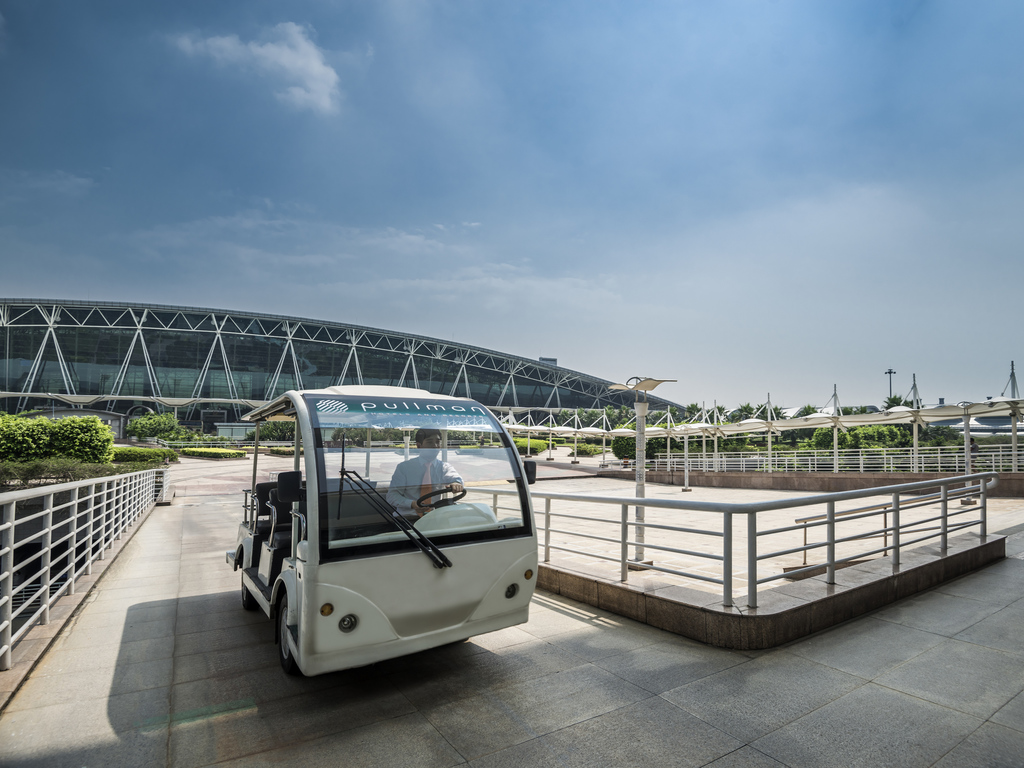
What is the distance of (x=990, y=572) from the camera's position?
659 centimetres

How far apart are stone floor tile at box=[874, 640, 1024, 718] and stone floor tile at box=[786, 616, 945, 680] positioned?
0.09m

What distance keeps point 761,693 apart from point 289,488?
3.37 meters

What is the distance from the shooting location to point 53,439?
62.3ft

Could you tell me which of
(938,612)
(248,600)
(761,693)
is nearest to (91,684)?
(248,600)

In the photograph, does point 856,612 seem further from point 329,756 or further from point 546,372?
point 546,372

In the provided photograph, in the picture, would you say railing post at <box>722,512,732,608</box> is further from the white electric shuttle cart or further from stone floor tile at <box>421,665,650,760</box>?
the white electric shuttle cart

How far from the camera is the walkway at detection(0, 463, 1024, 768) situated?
9.80 ft

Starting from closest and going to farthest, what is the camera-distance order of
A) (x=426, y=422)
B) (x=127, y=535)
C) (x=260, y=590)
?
(x=426, y=422) → (x=260, y=590) → (x=127, y=535)

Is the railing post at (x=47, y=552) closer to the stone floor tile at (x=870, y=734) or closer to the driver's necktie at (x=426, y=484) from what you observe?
the driver's necktie at (x=426, y=484)

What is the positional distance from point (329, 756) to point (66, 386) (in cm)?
8151

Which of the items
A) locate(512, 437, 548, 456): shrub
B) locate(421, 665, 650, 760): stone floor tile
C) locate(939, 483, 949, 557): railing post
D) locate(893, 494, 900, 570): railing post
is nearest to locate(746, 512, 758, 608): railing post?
locate(421, 665, 650, 760): stone floor tile

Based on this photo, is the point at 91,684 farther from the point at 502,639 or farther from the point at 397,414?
the point at 502,639

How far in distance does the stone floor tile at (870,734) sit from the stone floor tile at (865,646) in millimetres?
471

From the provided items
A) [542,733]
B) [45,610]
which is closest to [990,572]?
[542,733]
